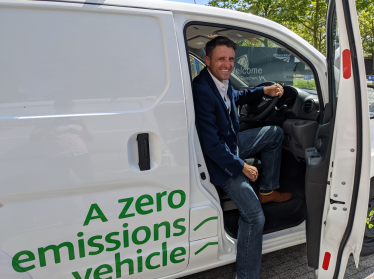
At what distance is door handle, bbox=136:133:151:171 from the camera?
4.75 ft

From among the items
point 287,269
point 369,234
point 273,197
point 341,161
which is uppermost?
point 341,161

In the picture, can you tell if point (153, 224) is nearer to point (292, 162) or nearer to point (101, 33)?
point (101, 33)

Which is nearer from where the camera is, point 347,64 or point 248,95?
point 347,64

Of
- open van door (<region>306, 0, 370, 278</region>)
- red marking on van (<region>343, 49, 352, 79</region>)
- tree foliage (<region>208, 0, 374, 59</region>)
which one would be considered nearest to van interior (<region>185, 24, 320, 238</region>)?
open van door (<region>306, 0, 370, 278</region>)

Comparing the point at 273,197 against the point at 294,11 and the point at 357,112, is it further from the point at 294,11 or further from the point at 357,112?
the point at 294,11

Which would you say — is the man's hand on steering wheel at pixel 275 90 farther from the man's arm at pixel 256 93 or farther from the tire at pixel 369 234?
the tire at pixel 369 234

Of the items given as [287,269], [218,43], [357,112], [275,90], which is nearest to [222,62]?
[218,43]

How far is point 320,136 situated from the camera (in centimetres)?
186

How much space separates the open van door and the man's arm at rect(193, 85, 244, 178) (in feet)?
1.70

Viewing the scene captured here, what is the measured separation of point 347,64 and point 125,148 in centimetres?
120

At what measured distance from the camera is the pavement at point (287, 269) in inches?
83.2

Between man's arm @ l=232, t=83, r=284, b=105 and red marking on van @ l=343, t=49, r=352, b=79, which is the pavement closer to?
man's arm @ l=232, t=83, r=284, b=105

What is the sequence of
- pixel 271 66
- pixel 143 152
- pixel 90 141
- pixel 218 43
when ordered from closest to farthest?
pixel 90 141 < pixel 143 152 < pixel 218 43 < pixel 271 66

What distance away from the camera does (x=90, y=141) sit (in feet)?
4.40
